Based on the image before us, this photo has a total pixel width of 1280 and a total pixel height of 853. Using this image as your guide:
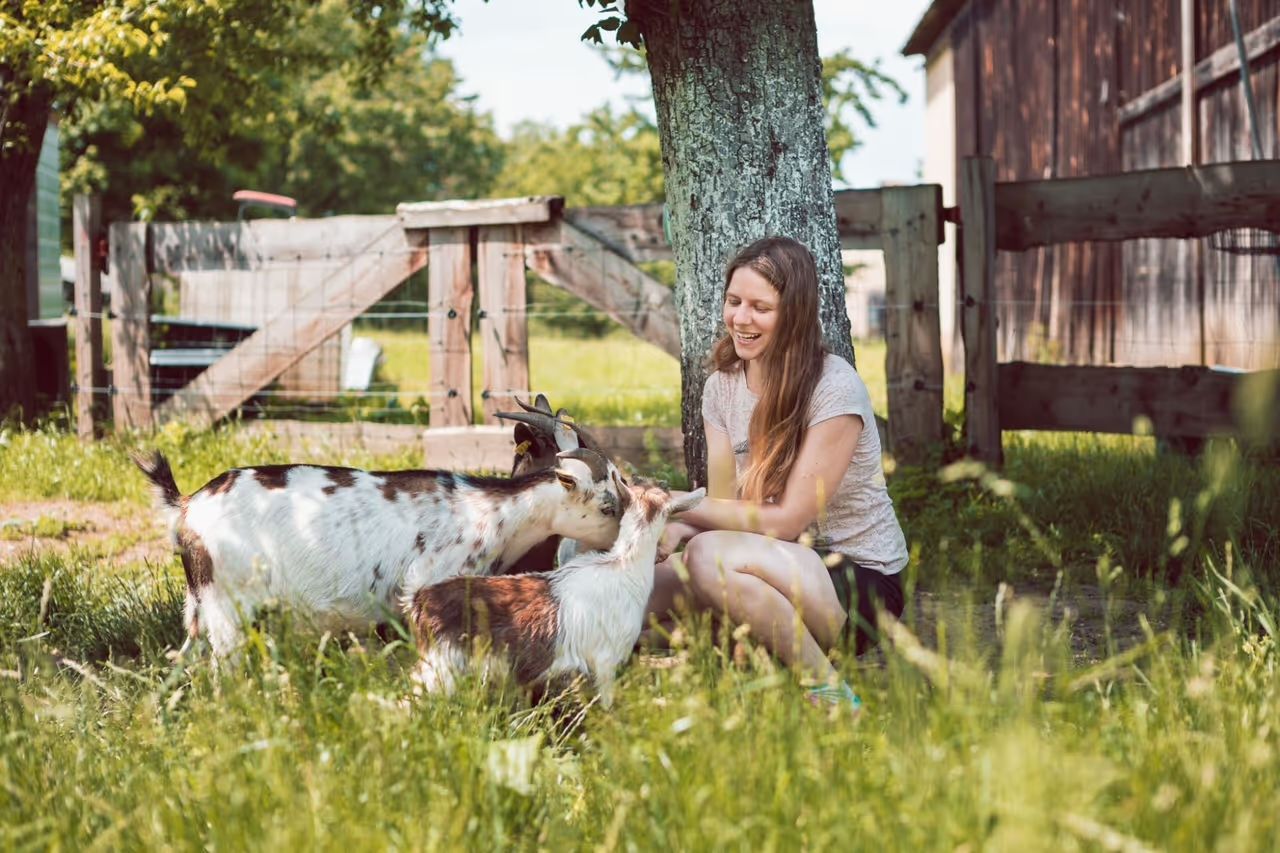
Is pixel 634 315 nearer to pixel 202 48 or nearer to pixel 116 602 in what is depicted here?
pixel 116 602

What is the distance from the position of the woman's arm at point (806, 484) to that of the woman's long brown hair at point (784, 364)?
0.06 metres

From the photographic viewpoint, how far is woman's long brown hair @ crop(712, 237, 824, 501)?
4.02m

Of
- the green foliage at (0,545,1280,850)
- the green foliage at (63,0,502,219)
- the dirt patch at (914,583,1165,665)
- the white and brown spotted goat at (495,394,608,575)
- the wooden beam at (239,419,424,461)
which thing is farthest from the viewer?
the green foliage at (63,0,502,219)

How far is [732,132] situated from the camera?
16.4 feet

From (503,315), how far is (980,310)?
2.76 metres

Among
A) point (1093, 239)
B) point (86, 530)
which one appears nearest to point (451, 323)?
point (86, 530)

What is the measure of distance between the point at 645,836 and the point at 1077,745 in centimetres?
84

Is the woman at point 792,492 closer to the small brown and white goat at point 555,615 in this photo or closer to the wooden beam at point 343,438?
the small brown and white goat at point 555,615

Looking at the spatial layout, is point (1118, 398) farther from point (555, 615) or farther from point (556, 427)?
point (555, 615)

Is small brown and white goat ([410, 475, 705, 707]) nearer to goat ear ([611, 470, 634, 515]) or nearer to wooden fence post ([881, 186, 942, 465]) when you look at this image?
goat ear ([611, 470, 634, 515])

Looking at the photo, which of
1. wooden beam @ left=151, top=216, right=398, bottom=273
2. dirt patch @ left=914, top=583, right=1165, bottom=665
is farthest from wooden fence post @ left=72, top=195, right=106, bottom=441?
dirt patch @ left=914, top=583, right=1165, bottom=665

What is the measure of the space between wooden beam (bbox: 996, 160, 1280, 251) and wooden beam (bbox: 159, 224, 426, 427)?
11.7 ft

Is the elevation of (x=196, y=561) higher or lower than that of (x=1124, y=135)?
lower

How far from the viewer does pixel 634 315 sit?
7535mm
